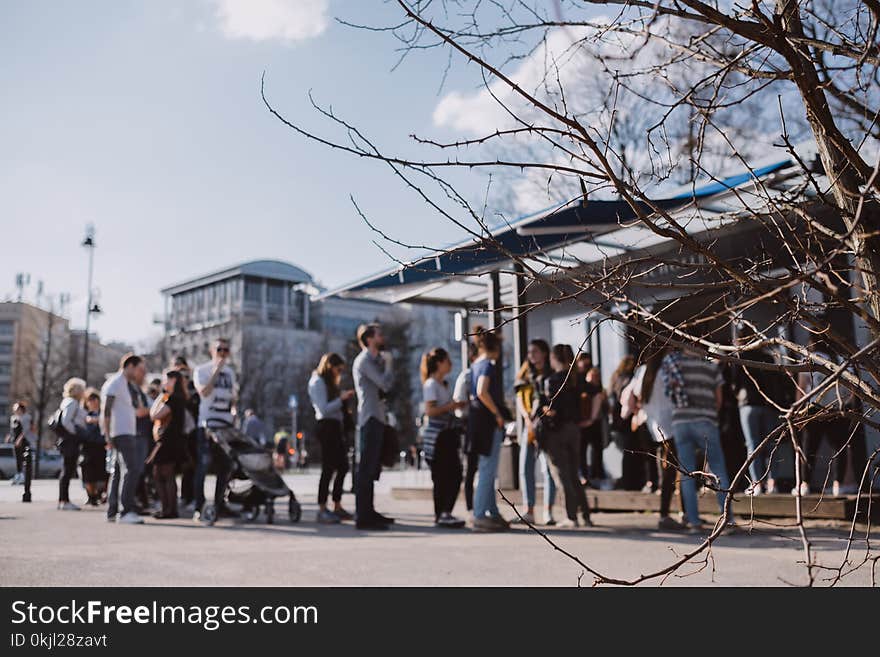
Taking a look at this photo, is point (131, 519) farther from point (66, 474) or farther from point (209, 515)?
point (66, 474)

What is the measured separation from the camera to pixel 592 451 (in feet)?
42.1

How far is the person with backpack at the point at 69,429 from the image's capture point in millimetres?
13430

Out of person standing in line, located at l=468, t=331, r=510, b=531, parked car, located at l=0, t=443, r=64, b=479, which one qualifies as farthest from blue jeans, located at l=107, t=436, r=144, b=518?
parked car, located at l=0, t=443, r=64, b=479

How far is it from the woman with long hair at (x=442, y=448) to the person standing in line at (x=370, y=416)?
0.44 meters

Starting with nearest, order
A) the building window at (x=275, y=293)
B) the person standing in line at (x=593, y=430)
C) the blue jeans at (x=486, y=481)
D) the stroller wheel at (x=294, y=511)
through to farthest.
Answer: the blue jeans at (x=486, y=481) < the stroller wheel at (x=294, y=511) < the person standing in line at (x=593, y=430) < the building window at (x=275, y=293)

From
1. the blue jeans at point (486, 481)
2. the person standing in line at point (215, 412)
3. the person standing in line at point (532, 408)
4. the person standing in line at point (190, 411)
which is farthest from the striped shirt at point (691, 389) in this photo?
the person standing in line at point (190, 411)

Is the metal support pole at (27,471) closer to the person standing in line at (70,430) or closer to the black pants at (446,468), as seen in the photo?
the person standing in line at (70,430)

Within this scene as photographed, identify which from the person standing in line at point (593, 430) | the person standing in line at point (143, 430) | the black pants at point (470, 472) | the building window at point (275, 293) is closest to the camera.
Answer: the black pants at point (470, 472)

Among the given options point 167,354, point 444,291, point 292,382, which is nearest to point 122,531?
point 444,291

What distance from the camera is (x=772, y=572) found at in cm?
603

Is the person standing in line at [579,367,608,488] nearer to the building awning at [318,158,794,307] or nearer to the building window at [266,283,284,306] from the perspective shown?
the building awning at [318,158,794,307]

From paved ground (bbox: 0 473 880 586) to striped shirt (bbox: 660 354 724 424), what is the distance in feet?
3.63
